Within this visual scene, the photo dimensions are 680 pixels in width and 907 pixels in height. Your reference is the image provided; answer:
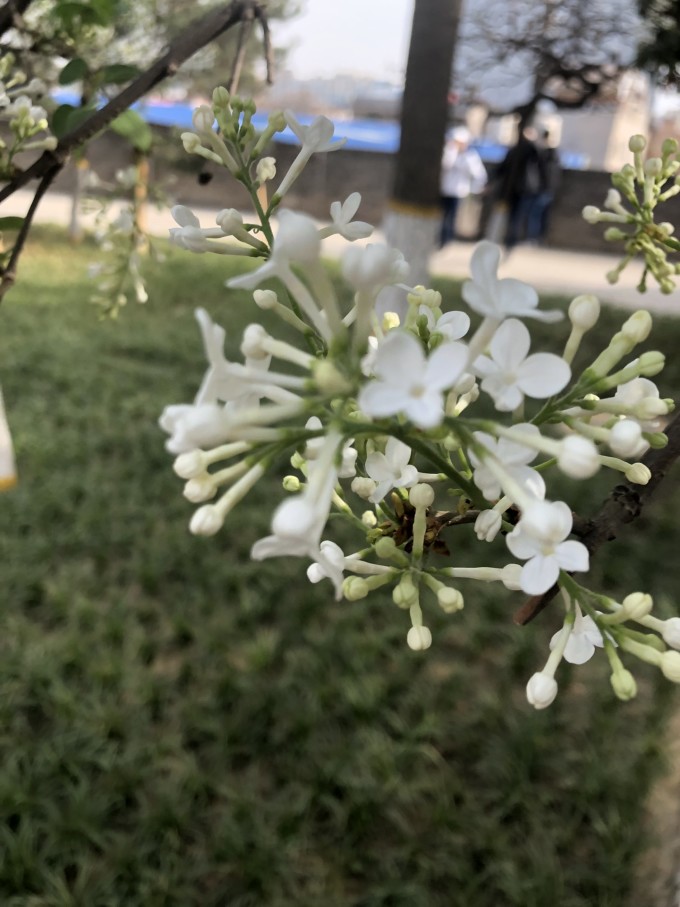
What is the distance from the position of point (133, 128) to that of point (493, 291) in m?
0.97

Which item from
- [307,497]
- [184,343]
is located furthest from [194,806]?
[184,343]

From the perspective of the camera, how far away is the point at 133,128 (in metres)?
1.19

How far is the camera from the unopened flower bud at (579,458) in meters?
0.35

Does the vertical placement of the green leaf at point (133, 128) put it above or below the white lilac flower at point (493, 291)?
below

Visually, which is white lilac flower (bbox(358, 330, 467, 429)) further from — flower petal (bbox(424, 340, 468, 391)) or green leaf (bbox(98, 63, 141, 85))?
green leaf (bbox(98, 63, 141, 85))

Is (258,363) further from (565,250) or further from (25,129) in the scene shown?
(565,250)

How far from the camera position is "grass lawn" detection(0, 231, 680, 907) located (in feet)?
6.06

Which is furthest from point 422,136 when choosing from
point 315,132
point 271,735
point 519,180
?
point 519,180

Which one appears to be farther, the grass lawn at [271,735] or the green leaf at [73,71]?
the grass lawn at [271,735]

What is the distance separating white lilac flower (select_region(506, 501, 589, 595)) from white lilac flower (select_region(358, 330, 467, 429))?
0.24 ft

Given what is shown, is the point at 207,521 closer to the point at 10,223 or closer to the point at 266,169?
the point at 266,169

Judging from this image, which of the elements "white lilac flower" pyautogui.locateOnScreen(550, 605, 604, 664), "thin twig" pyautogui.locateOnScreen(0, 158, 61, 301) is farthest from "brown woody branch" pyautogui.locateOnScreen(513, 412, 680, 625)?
"thin twig" pyautogui.locateOnScreen(0, 158, 61, 301)

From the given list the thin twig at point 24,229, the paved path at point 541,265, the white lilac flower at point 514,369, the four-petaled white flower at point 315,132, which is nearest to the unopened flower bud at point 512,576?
the white lilac flower at point 514,369

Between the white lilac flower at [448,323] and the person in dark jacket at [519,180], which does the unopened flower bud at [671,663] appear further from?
the person in dark jacket at [519,180]
